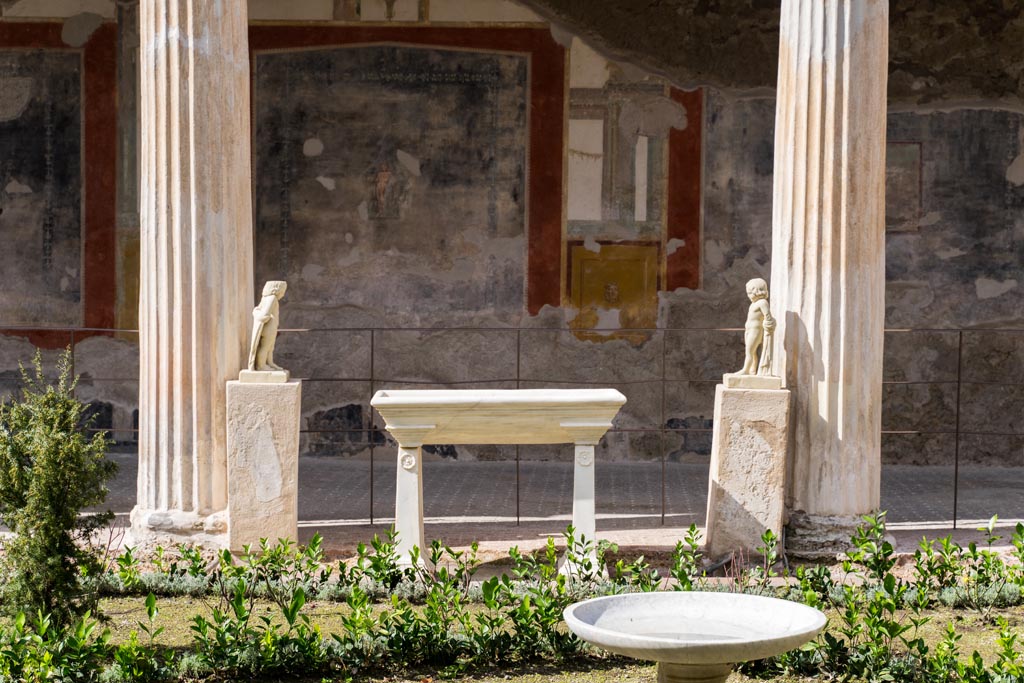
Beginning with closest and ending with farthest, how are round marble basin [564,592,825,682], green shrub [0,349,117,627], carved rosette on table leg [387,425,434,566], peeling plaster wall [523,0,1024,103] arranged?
round marble basin [564,592,825,682], green shrub [0,349,117,627], carved rosette on table leg [387,425,434,566], peeling plaster wall [523,0,1024,103]

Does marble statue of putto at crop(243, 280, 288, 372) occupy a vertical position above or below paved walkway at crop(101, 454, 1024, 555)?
above

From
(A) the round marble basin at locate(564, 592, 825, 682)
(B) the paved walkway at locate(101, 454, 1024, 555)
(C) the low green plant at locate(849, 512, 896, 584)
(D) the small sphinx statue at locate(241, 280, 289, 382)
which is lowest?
(B) the paved walkway at locate(101, 454, 1024, 555)

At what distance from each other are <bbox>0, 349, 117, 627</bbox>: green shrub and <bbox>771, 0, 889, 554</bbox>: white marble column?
3996 mm

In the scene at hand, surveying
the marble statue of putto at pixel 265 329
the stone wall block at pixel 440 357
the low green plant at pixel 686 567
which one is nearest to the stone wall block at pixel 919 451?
the stone wall block at pixel 440 357

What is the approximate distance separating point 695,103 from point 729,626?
25.4 ft

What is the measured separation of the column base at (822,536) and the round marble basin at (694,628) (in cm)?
285

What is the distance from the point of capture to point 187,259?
734 cm

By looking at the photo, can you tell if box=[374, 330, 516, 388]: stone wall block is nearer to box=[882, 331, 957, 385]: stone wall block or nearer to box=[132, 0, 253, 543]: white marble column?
box=[882, 331, 957, 385]: stone wall block

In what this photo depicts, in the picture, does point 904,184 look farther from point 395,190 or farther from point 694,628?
point 694,628

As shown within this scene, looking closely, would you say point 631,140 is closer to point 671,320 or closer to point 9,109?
point 671,320

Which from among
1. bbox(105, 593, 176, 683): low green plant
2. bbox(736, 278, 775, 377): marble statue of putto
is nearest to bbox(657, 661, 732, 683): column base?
bbox(105, 593, 176, 683): low green plant

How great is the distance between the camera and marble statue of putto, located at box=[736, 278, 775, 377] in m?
7.24

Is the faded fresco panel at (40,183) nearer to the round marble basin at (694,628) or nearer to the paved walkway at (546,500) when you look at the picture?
the paved walkway at (546,500)

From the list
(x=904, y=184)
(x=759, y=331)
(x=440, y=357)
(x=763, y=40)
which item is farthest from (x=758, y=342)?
(x=763, y=40)
